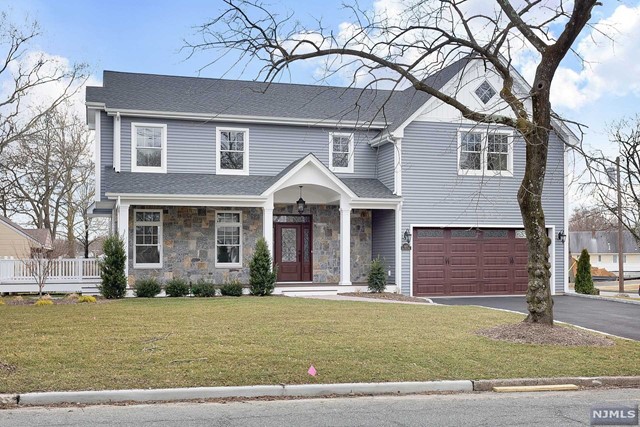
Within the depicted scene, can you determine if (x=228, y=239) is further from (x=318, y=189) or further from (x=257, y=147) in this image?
(x=318, y=189)

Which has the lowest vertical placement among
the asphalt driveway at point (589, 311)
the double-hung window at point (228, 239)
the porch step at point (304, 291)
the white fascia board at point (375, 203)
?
the asphalt driveway at point (589, 311)

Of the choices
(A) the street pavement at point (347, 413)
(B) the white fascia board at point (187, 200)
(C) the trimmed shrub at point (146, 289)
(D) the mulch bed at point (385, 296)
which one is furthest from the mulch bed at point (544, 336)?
(C) the trimmed shrub at point (146, 289)

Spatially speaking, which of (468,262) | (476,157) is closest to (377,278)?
(468,262)

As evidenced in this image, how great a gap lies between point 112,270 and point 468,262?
11.9 metres

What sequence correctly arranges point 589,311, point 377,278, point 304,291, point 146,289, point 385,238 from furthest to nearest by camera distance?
1. point 385,238
2. point 377,278
3. point 304,291
4. point 146,289
5. point 589,311

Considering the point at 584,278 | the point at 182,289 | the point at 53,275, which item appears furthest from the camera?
the point at 584,278

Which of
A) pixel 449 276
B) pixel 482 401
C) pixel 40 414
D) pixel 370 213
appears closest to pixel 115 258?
pixel 370 213

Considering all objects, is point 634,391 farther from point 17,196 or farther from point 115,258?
point 17,196

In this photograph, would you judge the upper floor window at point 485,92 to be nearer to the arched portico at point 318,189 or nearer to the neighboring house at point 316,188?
the neighboring house at point 316,188

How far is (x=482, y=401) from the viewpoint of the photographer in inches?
315

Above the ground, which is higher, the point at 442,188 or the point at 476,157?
the point at 476,157

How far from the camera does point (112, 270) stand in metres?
19.2
